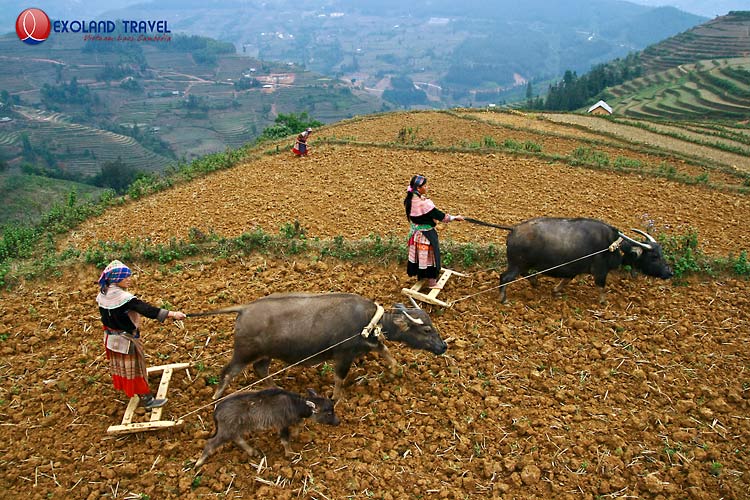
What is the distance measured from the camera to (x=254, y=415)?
443 cm

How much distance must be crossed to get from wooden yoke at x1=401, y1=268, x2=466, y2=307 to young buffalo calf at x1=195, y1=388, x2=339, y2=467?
7.51 feet

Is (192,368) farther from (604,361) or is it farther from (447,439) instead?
(604,361)

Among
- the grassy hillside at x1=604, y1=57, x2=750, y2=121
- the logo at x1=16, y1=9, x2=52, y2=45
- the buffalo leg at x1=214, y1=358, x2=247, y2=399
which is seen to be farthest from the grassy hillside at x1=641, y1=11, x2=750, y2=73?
the buffalo leg at x1=214, y1=358, x2=247, y2=399

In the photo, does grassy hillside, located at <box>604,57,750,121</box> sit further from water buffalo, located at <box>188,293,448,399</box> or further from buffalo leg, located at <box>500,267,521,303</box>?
water buffalo, located at <box>188,293,448,399</box>

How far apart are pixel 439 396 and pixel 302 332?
1.66 meters

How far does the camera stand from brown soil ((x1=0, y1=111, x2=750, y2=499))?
4.38m

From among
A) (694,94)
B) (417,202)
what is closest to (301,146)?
(417,202)

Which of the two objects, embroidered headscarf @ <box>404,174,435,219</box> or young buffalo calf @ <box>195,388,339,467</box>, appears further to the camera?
embroidered headscarf @ <box>404,174,435,219</box>

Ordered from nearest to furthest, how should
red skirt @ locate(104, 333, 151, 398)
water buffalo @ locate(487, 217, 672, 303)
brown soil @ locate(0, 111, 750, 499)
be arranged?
1. brown soil @ locate(0, 111, 750, 499)
2. red skirt @ locate(104, 333, 151, 398)
3. water buffalo @ locate(487, 217, 672, 303)

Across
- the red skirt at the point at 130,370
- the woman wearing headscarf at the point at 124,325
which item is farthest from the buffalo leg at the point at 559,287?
the red skirt at the point at 130,370

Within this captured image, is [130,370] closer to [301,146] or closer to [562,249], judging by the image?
[562,249]

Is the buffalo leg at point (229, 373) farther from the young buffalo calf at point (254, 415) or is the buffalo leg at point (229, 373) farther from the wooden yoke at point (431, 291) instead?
the wooden yoke at point (431, 291)

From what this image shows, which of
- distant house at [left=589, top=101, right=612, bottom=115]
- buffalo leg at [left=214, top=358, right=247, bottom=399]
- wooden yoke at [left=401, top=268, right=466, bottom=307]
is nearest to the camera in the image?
buffalo leg at [left=214, top=358, right=247, bottom=399]

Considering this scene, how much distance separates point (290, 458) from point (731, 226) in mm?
9764
